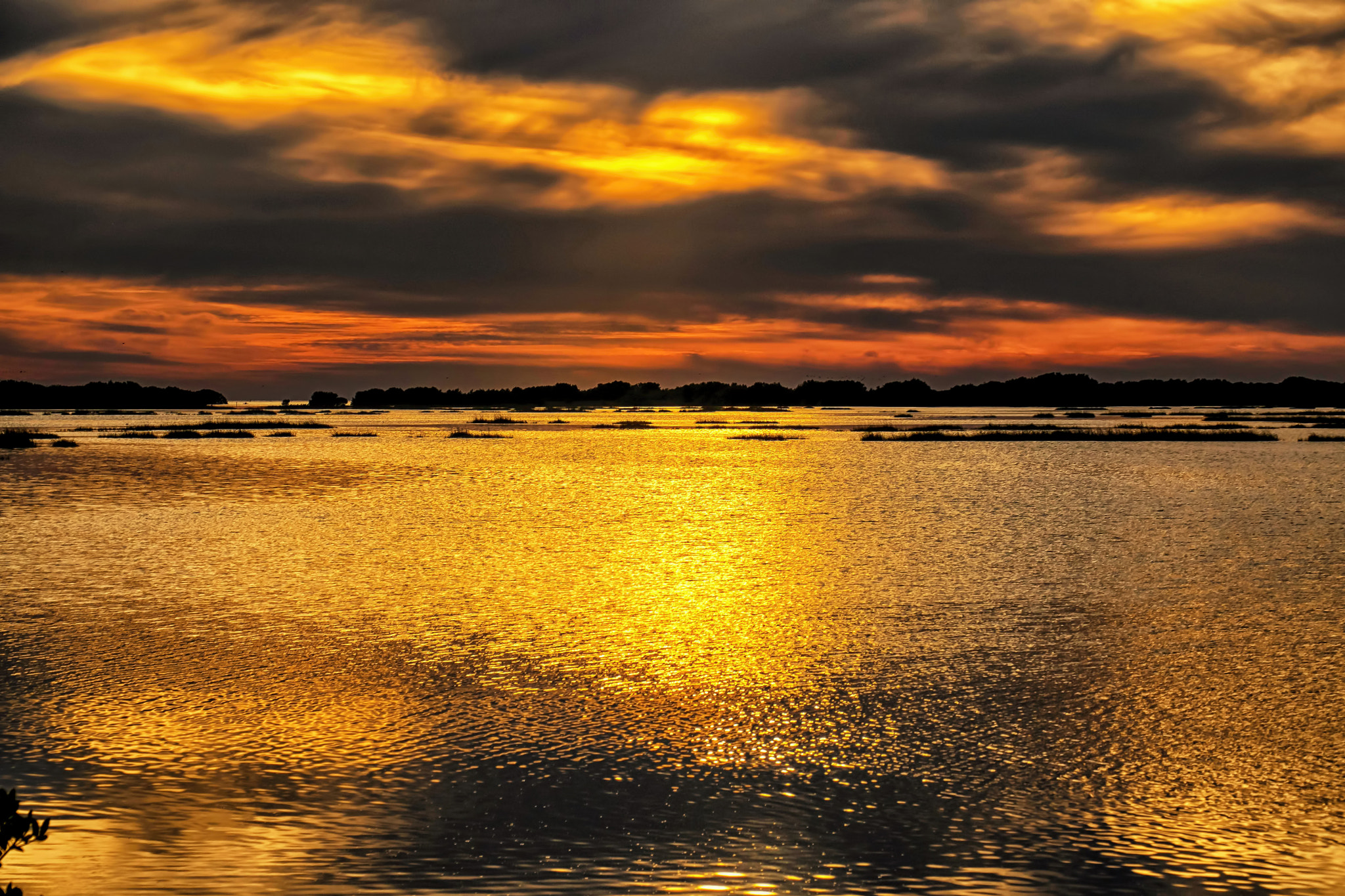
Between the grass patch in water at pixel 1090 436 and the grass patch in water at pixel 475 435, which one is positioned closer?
the grass patch in water at pixel 1090 436

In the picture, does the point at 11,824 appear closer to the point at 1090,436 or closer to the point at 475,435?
the point at 1090,436

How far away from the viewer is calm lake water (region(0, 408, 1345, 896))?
8.09 metres

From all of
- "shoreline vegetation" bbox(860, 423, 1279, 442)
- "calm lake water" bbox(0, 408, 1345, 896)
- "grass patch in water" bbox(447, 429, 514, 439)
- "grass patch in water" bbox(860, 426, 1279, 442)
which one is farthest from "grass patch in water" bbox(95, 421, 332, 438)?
"calm lake water" bbox(0, 408, 1345, 896)

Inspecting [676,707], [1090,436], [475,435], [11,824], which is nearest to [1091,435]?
[1090,436]

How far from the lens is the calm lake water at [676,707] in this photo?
8094 millimetres

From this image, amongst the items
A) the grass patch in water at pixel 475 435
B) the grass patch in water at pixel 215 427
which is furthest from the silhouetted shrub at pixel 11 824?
the grass patch in water at pixel 215 427

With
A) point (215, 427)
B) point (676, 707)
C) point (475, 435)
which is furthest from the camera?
point (215, 427)

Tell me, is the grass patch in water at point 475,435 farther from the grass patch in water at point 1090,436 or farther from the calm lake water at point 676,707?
→ the calm lake water at point 676,707

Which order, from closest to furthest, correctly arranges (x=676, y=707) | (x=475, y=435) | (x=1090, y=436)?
(x=676, y=707) → (x=1090, y=436) → (x=475, y=435)

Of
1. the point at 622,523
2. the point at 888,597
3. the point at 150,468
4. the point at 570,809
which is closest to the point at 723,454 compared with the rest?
the point at 150,468

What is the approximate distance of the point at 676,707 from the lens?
1223 centimetres

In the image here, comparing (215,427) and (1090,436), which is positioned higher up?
(215,427)

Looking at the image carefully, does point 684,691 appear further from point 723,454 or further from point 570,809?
point 723,454

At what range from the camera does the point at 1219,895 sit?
737 cm
